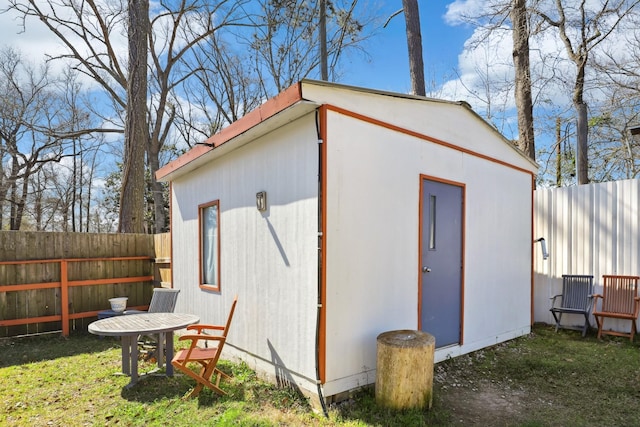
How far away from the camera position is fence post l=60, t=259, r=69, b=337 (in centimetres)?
595

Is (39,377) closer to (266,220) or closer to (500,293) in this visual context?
(266,220)

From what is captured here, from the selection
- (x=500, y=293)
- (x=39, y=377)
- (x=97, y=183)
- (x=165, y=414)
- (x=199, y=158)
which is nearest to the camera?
(x=165, y=414)

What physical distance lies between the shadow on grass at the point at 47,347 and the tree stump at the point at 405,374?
13.4ft

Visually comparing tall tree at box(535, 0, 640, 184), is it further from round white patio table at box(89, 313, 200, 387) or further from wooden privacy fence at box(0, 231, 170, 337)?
wooden privacy fence at box(0, 231, 170, 337)

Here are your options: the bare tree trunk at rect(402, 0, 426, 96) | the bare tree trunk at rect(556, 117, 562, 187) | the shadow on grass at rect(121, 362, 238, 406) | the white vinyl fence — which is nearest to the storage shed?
the shadow on grass at rect(121, 362, 238, 406)

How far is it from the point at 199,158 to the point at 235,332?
2218mm

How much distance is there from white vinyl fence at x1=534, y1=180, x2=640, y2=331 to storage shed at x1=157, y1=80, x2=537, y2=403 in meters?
0.97

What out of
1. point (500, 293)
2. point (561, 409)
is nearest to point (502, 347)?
point (500, 293)

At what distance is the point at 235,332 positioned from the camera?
4.38 meters

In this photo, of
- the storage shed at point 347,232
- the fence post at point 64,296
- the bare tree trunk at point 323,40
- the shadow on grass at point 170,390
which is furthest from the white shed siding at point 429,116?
the fence post at point 64,296

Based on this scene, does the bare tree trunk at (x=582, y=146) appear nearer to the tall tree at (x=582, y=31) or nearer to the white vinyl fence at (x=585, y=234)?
the tall tree at (x=582, y=31)

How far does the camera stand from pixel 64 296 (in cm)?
600

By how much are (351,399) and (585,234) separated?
15.7ft

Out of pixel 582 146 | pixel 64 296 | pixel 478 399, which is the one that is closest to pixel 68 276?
pixel 64 296
